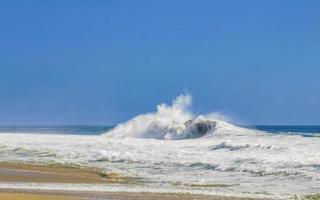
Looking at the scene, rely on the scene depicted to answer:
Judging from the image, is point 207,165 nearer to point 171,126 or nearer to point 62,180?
point 62,180

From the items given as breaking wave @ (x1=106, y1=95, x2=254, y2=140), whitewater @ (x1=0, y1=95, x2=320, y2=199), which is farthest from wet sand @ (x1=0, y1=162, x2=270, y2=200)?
breaking wave @ (x1=106, y1=95, x2=254, y2=140)

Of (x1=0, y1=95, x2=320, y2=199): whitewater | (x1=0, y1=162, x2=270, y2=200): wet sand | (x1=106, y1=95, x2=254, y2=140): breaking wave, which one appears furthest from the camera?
(x1=106, y1=95, x2=254, y2=140): breaking wave

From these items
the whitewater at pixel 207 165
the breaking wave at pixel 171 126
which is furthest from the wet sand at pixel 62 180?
the breaking wave at pixel 171 126

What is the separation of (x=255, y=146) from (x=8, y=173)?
11.8 meters

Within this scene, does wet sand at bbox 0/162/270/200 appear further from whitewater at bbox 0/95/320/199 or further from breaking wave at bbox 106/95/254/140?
breaking wave at bbox 106/95/254/140

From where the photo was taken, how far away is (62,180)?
63.2 ft

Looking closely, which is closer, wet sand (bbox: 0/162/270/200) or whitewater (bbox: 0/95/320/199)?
wet sand (bbox: 0/162/270/200)

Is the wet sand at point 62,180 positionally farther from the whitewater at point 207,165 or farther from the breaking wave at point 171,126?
the breaking wave at point 171,126

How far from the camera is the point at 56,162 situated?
2577 centimetres

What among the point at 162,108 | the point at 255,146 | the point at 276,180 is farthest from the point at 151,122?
the point at 276,180

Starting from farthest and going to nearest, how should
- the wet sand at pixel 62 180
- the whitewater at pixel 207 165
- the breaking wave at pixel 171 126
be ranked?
the breaking wave at pixel 171 126
the whitewater at pixel 207 165
the wet sand at pixel 62 180

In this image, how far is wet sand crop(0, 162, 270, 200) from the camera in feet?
48.0

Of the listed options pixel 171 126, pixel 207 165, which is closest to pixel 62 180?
pixel 207 165

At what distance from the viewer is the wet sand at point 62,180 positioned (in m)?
14.6
